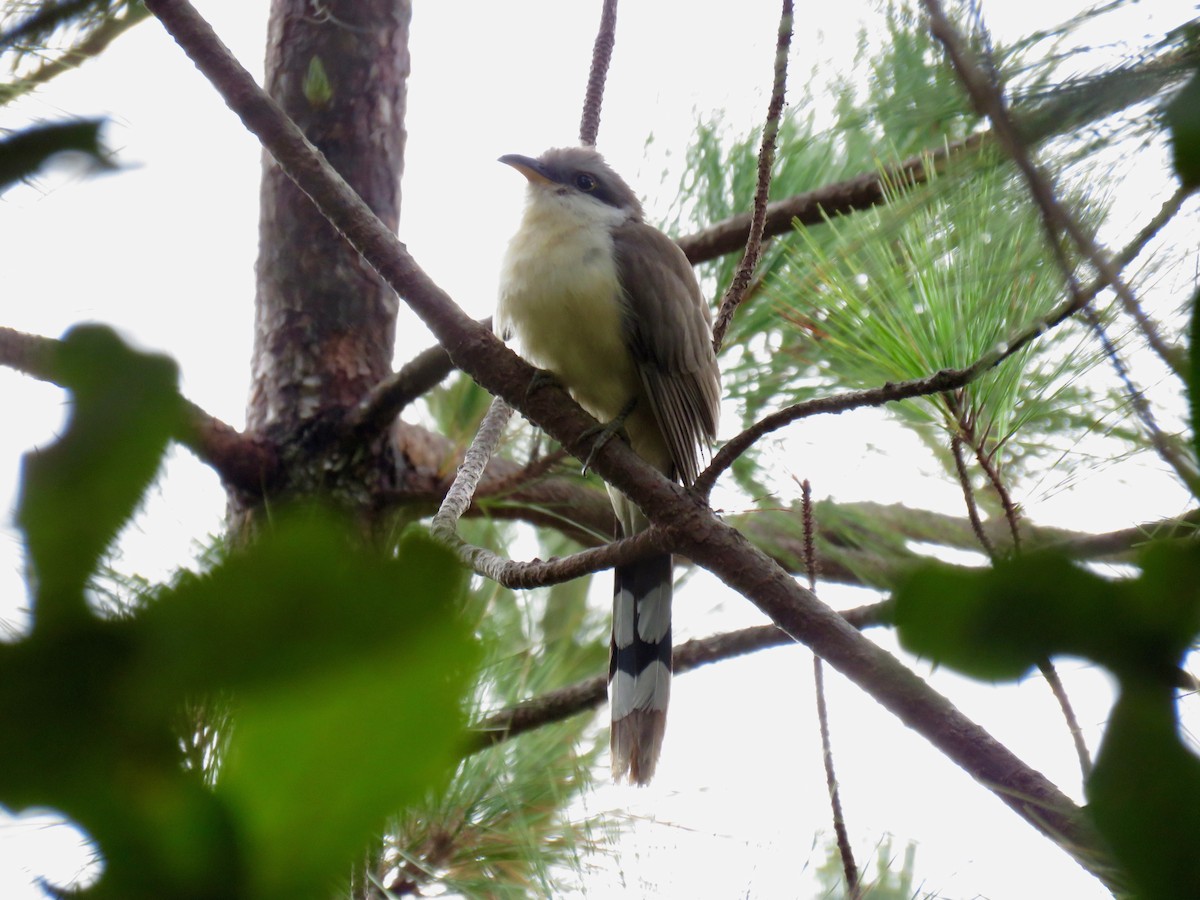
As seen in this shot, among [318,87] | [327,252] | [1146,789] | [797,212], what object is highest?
[318,87]

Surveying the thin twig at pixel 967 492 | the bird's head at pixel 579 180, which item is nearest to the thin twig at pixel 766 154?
the thin twig at pixel 967 492

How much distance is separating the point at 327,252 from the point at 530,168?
598 millimetres

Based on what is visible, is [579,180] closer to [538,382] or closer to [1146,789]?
[538,382]

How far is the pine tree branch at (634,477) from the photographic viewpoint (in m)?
1.16

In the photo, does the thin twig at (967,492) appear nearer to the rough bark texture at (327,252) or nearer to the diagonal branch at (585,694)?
the diagonal branch at (585,694)

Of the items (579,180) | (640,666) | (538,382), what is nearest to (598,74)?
(579,180)

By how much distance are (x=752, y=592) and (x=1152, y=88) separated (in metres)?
0.86

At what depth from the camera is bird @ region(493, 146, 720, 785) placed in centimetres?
253

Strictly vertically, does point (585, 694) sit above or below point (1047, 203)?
above

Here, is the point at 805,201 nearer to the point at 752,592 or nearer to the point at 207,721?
the point at 752,592

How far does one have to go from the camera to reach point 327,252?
2867 mm

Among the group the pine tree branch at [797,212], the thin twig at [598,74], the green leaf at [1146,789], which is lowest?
the green leaf at [1146,789]

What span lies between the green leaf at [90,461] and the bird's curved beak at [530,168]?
9.48 ft

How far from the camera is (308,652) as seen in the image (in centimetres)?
21
